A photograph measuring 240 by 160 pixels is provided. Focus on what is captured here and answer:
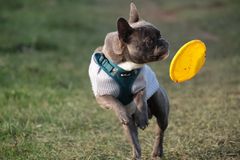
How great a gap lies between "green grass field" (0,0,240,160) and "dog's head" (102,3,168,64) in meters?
1.16

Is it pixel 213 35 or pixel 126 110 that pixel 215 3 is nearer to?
pixel 213 35

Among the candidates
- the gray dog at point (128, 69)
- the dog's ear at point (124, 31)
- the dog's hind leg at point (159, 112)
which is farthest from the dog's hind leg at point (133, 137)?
the dog's ear at point (124, 31)

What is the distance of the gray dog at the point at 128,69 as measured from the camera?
594 cm

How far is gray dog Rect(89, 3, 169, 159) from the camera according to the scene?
594cm

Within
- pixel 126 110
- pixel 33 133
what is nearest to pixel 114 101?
pixel 126 110

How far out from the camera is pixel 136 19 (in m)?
6.42

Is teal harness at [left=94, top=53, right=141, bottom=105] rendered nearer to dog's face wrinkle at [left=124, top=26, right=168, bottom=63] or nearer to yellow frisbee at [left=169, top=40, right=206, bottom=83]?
dog's face wrinkle at [left=124, top=26, right=168, bottom=63]

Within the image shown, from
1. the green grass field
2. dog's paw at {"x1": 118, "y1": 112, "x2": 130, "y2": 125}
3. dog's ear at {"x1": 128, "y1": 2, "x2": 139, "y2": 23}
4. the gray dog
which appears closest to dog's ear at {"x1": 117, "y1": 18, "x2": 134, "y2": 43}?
the gray dog

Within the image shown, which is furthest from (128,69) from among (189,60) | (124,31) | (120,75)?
(189,60)

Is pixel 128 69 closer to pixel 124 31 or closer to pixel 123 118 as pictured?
pixel 124 31

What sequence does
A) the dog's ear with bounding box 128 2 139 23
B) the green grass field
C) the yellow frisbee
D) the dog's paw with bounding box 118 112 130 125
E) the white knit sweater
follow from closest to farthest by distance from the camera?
the dog's paw with bounding box 118 112 130 125 → the white knit sweater → the dog's ear with bounding box 128 2 139 23 → the yellow frisbee → the green grass field

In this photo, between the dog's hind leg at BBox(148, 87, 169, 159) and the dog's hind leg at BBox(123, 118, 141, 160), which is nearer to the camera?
the dog's hind leg at BBox(123, 118, 141, 160)

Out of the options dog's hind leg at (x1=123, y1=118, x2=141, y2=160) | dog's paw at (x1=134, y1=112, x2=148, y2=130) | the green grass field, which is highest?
dog's paw at (x1=134, y1=112, x2=148, y2=130)

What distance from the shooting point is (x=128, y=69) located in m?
6.01
